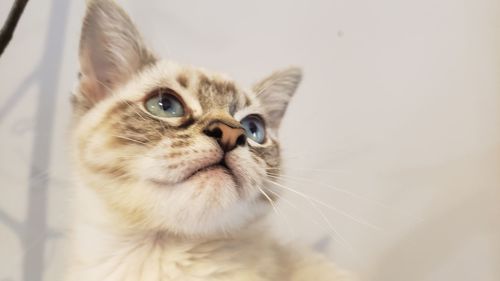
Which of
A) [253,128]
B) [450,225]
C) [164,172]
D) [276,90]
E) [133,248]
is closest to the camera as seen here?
[164,172]

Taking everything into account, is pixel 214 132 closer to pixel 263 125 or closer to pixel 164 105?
pixel 164 105

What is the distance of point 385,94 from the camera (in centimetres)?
116

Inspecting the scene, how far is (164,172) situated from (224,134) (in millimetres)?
96

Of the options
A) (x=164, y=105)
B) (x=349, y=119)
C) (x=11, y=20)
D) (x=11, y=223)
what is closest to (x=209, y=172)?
(x=164, y=105)

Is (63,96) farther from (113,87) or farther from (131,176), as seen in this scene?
(131,176)

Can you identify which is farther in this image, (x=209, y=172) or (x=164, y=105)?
(x=164, y=105)

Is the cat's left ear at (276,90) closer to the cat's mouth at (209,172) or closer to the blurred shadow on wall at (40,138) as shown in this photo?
the cat's mouth at (209,172)

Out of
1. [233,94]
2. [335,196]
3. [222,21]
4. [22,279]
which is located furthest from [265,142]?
[22,279]

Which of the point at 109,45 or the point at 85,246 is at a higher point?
the point at 109,45

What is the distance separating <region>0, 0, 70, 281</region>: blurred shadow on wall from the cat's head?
1.49ft

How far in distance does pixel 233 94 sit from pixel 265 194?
0.66 feet

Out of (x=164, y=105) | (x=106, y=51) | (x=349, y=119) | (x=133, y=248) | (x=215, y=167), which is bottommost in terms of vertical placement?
(x=133, y=248)

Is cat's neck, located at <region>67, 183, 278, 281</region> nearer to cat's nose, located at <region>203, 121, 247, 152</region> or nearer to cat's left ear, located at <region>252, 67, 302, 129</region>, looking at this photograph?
cat's nose, located at <region>203, 121, 247, 152</region>

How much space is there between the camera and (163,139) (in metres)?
0.63
